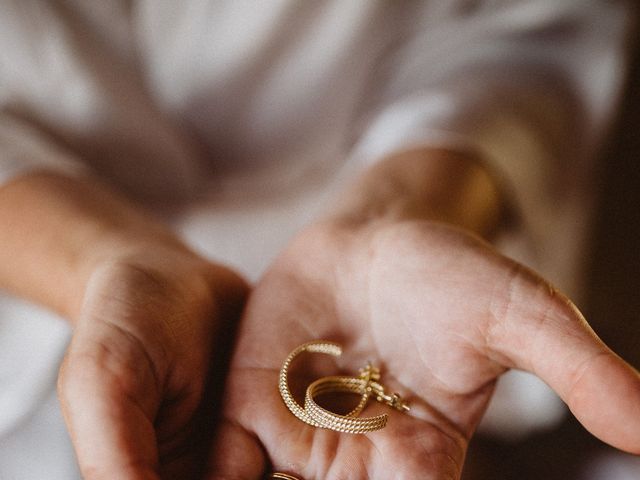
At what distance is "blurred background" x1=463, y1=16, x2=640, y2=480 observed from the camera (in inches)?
43.7

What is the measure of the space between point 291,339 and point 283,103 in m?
0.58

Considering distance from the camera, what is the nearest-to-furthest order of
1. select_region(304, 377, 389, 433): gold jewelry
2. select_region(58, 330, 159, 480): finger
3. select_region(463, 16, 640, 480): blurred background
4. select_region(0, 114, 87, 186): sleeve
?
select_region(58, 330, 159, 480): finger, select_region(304, 377, 389, 433): gold jewelry, select_region(0, 114, 87, 186): sleeve, select_region(463, 16, 640, 480): blurred background

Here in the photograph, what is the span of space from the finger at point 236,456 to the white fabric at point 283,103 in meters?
0.39

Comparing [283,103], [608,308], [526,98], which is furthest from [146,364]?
[608,308]

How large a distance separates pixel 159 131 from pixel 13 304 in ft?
1.20

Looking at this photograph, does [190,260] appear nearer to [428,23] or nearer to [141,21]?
[141,21]

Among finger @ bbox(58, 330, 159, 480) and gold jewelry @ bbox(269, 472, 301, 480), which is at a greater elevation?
finger @ bbox(58, 330, 159, 480)

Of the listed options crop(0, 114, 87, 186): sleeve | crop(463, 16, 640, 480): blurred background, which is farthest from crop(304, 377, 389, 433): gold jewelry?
crop(0, 114, 87, 186): sleeve

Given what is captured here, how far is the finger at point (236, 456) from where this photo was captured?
0.64 m

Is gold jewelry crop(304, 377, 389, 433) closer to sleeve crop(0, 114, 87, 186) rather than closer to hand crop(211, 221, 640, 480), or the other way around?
hand crop(211, 221, 640, 480)

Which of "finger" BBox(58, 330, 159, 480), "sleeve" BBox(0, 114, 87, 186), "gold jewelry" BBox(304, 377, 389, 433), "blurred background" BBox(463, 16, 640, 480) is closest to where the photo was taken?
"finger" BBox(58, 330, 159, 480)

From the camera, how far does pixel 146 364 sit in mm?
630

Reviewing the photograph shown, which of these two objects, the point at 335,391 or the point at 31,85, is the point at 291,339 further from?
the point at 31,85

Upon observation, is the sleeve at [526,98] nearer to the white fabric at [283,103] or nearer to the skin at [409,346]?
the white fabric at [283,103]
